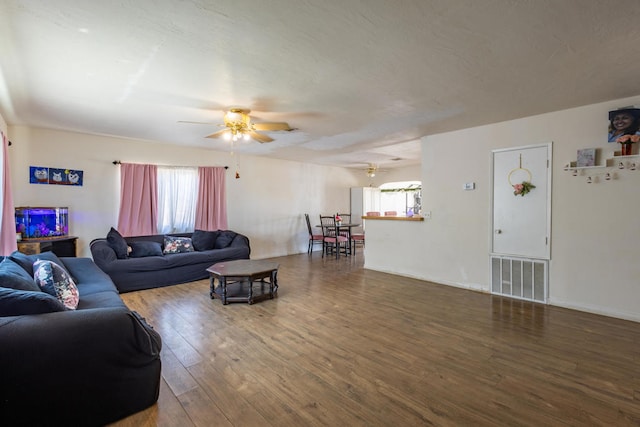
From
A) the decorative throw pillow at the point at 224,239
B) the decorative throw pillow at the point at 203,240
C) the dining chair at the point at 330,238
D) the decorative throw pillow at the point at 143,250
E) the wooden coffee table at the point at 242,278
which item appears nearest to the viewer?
the wooden coffee table at the point at 242,278

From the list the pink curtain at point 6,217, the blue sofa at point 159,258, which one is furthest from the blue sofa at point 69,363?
the blue sofa at point 159,258

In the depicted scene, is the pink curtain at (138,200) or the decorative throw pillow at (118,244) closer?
the decorative throw pillow at (118,244)

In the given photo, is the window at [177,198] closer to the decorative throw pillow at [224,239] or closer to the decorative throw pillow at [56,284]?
the decorative throw pillow at [224,239]

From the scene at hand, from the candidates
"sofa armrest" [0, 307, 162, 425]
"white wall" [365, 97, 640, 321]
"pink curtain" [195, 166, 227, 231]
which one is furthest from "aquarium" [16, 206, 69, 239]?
"white wall" [365, 97, 640, 321]

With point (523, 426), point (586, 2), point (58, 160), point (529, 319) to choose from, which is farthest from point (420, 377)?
point (58, 160)

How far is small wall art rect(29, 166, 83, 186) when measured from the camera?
14.6ft

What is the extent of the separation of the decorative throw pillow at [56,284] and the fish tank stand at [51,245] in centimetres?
176

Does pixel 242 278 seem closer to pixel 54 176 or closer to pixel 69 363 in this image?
pixel 69 363

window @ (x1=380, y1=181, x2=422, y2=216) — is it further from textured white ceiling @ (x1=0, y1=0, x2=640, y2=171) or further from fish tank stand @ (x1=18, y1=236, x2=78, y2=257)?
fish tank stand @ (x1=18, y1=236, x2=78, y2=257)

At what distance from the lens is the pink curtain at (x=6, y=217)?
3467mm

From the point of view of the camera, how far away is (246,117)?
3.65 m

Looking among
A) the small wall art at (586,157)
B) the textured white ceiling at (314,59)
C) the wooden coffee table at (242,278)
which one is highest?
the textured white ceiling at (314,59)

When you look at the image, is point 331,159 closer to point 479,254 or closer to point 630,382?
point 479,254

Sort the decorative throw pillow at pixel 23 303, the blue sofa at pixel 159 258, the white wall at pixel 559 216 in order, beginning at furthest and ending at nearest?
the blue sofa at pixel 159 258, the white wall at pixel 559 216, the decorative throw pillow at pixel 23 303
